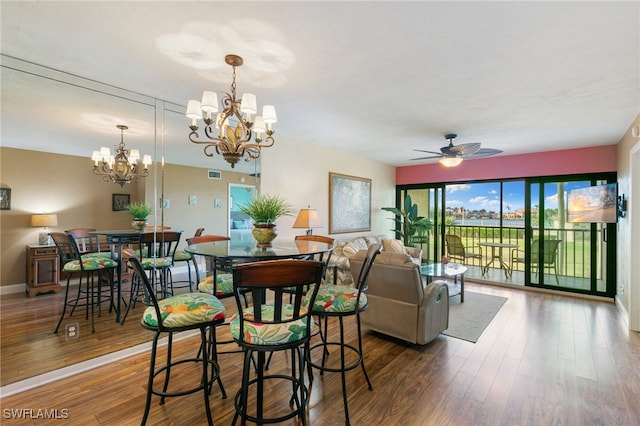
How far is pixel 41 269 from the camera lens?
8.09 feet

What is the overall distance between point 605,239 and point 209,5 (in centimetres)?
618

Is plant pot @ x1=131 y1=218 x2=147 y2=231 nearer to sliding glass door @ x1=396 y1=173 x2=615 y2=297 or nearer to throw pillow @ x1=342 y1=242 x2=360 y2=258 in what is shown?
throw pillow @ x1=342 y1=242 x2=360 y2=258

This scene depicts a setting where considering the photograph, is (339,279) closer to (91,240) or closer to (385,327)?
(385,327)

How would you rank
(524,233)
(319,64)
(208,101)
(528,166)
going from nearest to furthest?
(208,101) → (319,64) → (528,166) → (524,233)

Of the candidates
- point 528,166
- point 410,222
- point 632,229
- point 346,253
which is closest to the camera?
point 632,229

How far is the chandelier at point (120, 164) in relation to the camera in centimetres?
267

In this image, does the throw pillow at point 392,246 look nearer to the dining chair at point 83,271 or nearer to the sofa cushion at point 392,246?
the sofa cushion at point 392,246

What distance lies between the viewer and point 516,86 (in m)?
2.54

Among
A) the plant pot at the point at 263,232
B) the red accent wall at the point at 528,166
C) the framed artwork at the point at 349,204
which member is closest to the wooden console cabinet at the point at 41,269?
the plant pot at the point at 263,232

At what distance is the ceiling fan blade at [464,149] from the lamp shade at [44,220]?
4.38 m

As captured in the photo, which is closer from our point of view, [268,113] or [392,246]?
[268,113]

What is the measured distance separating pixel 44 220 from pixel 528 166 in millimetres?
6873

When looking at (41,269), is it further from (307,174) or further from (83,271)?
(307,174)

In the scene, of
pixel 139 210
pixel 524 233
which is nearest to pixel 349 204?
pixel 524 233
